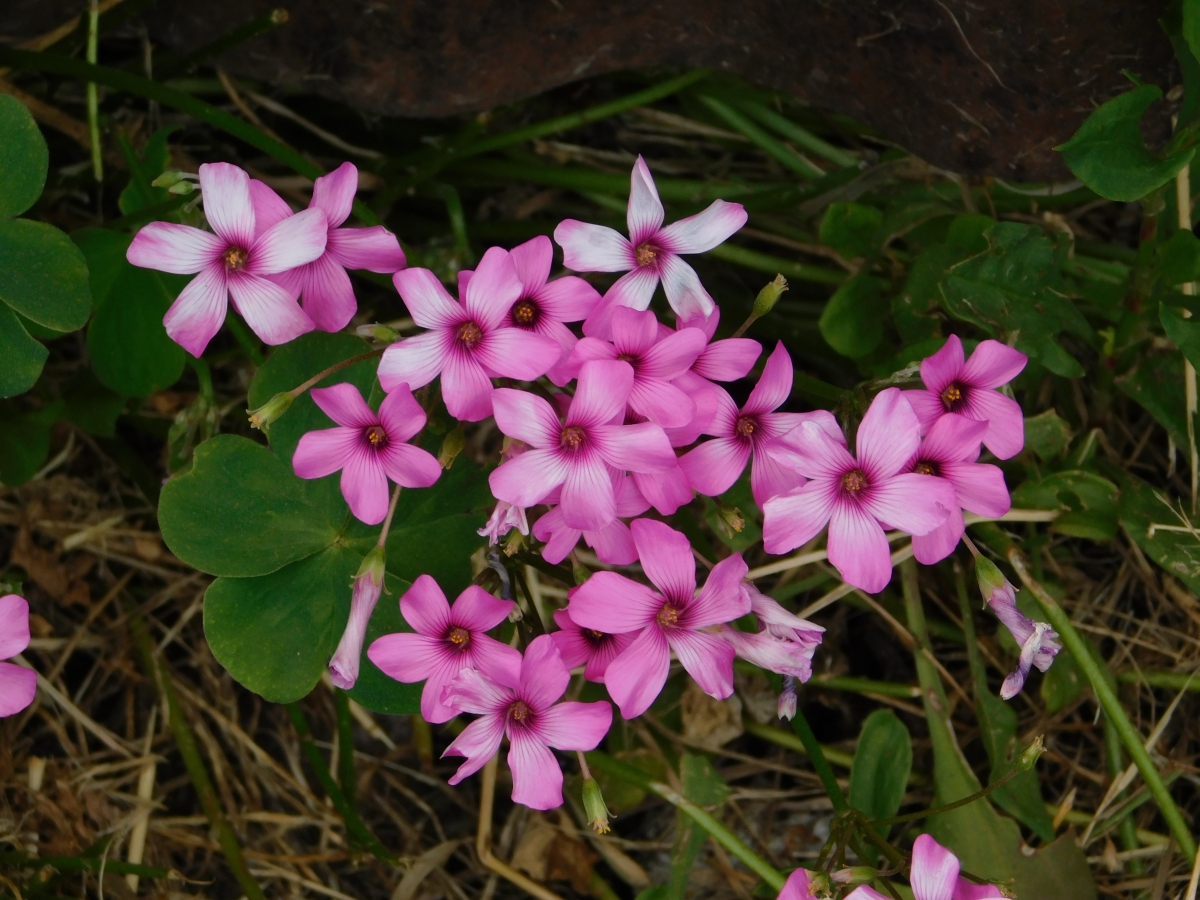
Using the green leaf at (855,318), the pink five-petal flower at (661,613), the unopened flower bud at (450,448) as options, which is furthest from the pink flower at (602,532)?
the green leaf at (855,318)

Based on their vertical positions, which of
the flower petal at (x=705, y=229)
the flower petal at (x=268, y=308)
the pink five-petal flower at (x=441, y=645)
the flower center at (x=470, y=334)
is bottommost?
the pink five-petal flower at (x=441, y=645)

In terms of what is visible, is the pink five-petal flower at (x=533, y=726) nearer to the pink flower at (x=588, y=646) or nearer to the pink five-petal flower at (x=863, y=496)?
the pink flower at (x=588, y=646)

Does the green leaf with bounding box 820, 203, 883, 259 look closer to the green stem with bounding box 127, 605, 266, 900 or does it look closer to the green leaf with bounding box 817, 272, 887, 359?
the green leaf with bounding box 817, 272, 887, 359

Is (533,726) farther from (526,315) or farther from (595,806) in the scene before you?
(526,315)

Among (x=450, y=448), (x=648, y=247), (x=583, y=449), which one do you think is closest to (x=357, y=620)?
(x=450, y=448)

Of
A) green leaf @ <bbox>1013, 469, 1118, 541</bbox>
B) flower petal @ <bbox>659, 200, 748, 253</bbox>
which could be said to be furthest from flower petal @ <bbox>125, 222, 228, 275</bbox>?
green leaf @ <bbox>1013, 469, 1118, 541</bbox>
